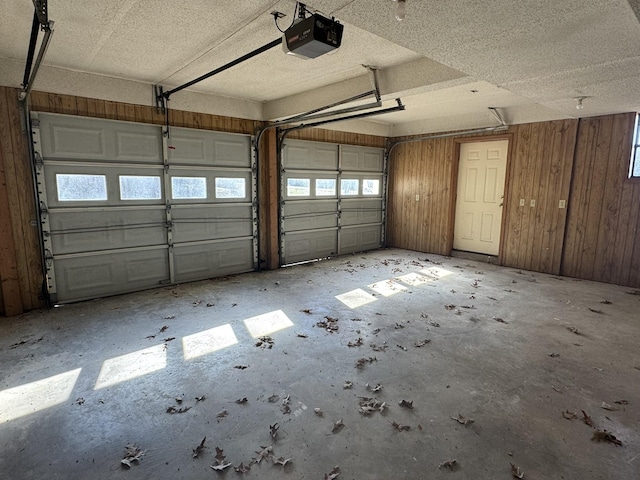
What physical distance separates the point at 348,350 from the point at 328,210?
425cm

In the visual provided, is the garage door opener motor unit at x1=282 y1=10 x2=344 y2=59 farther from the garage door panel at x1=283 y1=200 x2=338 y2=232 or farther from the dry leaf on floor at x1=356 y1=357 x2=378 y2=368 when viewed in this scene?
the garage door panel at x1=283 y1=200 x2=338 y2=232

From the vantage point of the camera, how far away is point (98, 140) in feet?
14.4

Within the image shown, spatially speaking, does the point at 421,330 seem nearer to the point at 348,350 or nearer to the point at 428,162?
the point at 348,350

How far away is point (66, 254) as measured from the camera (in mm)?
4324

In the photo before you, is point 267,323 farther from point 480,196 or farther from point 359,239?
point 480,196

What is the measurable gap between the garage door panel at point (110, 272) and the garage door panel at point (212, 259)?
236mm

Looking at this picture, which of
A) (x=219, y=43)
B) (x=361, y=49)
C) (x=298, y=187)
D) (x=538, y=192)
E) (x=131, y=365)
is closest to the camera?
(x=131, y=365)

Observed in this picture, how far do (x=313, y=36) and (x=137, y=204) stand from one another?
3.73m

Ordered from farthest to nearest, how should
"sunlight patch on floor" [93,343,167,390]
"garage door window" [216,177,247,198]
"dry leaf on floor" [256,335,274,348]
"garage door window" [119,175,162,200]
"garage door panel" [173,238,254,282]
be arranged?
"garage door window" [216,177,247,198], "garage door panel" [173,238,254,282], "garage door window" [119,175,162,200], "dry leaf on floor" [256,335,274,348], "sunlight patch on floor" [93,343,167,390]

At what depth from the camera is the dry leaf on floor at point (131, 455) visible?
1.91 m

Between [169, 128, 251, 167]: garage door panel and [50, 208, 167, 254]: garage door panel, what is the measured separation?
88cm

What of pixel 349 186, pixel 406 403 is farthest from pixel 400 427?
pixel 349 186

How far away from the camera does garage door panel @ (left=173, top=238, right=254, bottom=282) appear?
5.32m

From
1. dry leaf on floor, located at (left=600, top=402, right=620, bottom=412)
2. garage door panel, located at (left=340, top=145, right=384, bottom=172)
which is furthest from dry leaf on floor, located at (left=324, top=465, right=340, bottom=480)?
garage door panel, located at (left=340, top=145, right=384, bottom=172)
